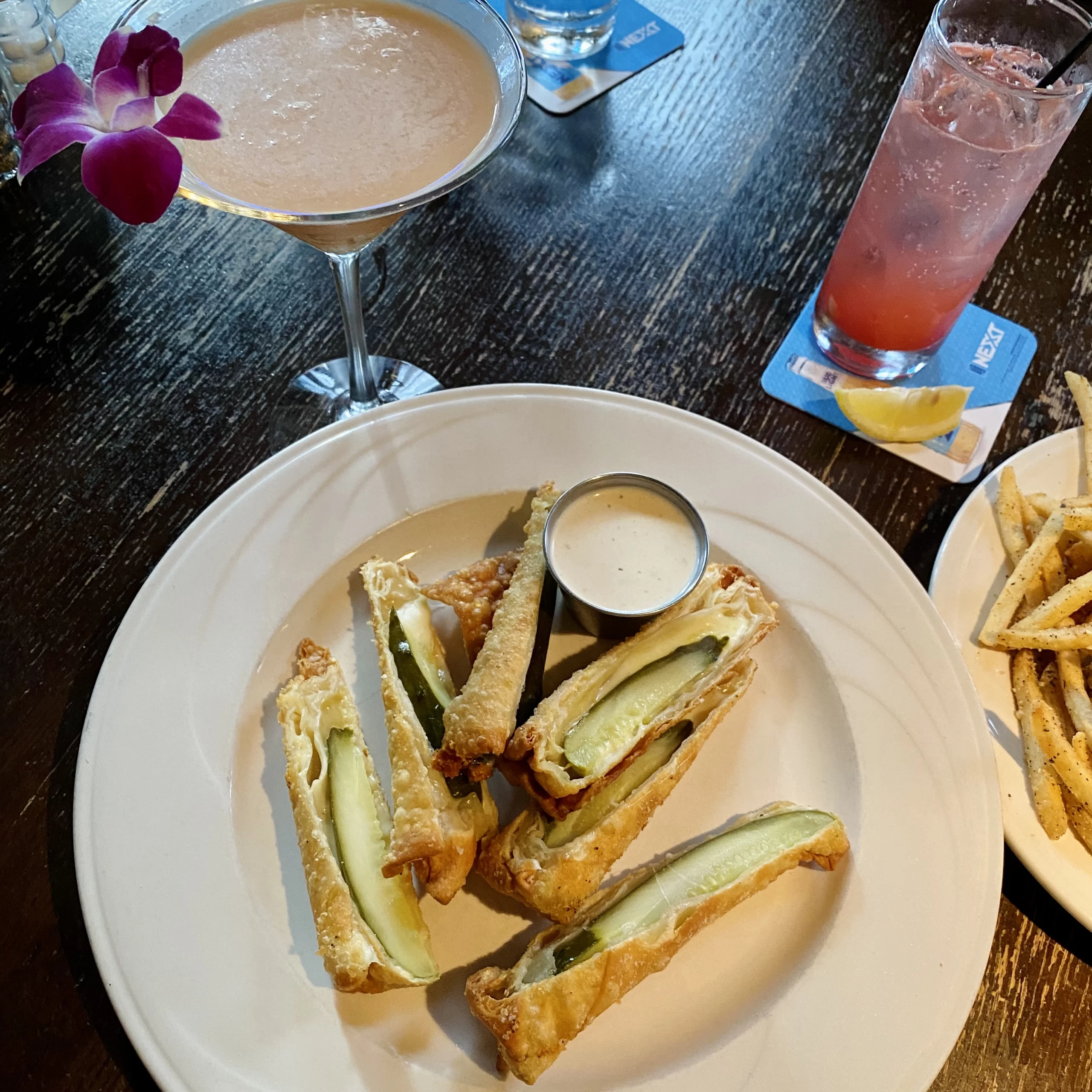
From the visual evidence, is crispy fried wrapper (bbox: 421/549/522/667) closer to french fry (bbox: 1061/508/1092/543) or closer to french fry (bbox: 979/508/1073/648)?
french fry (bbox: 979/508/1073/648)

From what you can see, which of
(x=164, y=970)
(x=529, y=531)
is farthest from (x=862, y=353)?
(x=164, y=970)

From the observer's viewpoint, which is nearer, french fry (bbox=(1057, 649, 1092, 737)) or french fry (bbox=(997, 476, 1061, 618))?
french fry (bbox=(1057, 649, 1092, 737))

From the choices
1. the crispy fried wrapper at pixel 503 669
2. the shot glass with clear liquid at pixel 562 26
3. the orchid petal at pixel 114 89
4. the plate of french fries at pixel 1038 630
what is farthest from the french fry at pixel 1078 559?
the shot glass with clear liquid at pixel 562 26

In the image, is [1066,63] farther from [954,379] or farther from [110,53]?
[110,53]

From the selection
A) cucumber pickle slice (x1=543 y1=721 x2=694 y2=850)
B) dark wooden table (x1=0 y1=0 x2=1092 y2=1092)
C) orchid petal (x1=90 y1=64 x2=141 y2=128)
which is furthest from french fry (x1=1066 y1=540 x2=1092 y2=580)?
orchid petal (x1=90 y1=64 x2=141 y2=128)

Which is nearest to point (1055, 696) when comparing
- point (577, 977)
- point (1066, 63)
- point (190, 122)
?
point (577, 977)

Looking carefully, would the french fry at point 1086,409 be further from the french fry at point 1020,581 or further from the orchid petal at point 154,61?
the orchid petal at point 154,61
